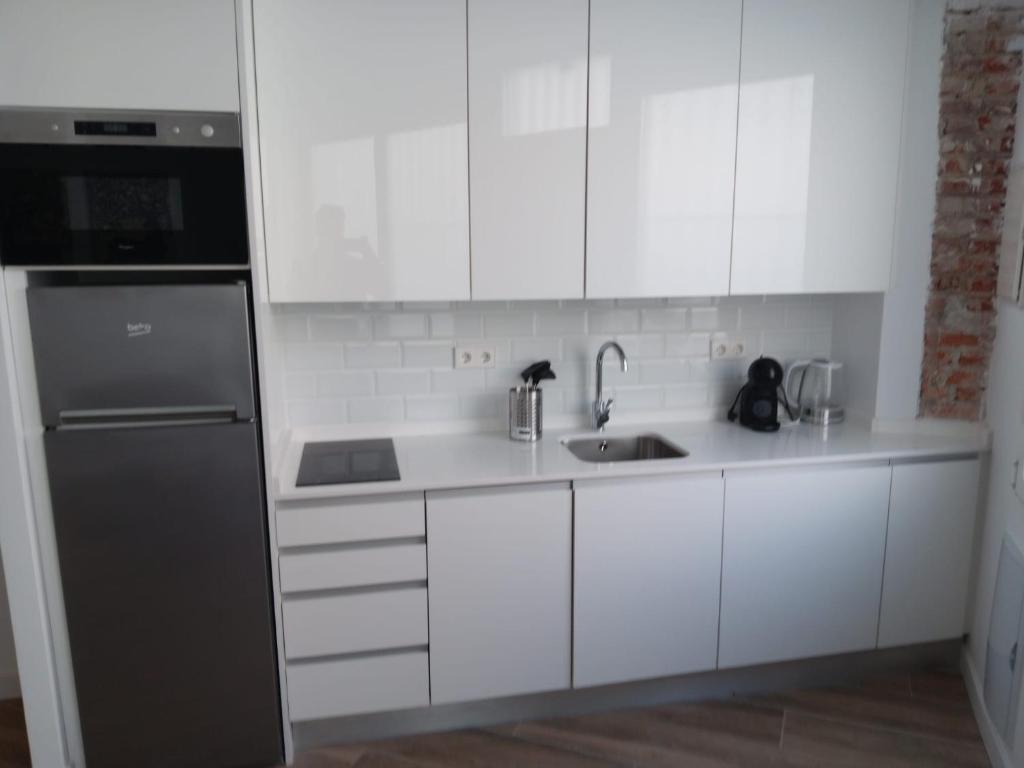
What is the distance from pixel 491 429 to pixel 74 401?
4.56 feet

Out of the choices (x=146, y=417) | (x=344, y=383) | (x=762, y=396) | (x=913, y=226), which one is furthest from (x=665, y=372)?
(x=146, y=417)

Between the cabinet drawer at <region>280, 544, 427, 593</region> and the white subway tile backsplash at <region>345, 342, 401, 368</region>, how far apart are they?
748 millimetres

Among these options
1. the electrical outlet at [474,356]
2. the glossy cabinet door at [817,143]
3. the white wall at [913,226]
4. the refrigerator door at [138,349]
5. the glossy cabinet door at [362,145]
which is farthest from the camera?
the electrical outlet at [474,356]

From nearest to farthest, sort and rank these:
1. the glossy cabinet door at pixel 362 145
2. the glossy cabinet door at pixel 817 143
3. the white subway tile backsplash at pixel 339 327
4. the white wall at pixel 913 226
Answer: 1. the glossy cabinet door at pixel 362 145
2. the glossy cabinet door at pixel 817 143
3. the white wall at pixel 913 226
4. the white subway tile backsplash at pixel 339 327

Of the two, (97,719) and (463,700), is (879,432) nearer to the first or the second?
(463,700)

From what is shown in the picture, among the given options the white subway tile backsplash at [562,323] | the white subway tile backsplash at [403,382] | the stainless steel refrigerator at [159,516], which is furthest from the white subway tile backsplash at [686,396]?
the stainless steel refrigerator at [159,516]

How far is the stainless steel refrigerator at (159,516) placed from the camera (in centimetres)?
189

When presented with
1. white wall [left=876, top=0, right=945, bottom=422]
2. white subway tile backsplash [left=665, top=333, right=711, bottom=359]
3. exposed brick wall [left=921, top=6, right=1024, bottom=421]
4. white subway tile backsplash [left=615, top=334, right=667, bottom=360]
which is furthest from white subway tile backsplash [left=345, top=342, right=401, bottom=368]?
exposed brick wall [left=921, top=6, right=1024, bottom=421]

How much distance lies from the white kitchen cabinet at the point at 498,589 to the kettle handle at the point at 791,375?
46.5 inches

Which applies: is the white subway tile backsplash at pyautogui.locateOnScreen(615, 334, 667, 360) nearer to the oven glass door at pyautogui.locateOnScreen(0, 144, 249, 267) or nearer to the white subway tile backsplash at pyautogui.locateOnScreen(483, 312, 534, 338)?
the white subway tile backsplash at pyautogui.locateOnScreen(483, 312, 534, 338)

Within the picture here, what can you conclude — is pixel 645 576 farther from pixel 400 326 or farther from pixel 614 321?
pixel 400 326

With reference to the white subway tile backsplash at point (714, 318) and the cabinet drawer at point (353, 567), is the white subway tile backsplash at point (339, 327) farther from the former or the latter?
the white subway tile backsplash at point (714, 318)

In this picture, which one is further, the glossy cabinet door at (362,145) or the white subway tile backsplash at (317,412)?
the white subway tile backsplash at (317,412)

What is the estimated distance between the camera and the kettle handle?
285 centimetres
